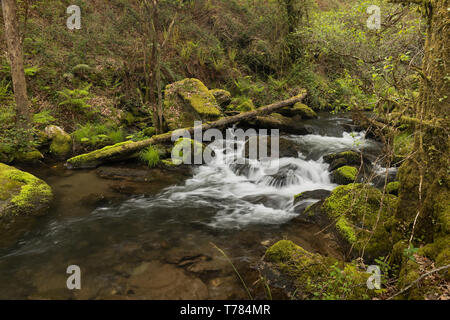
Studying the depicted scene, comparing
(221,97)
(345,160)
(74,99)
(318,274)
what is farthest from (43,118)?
(345,160)

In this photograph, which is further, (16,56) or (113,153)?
(113,153)

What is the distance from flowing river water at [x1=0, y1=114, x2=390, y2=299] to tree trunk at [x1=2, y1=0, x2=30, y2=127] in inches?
76.3

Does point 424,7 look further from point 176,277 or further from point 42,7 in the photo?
point 42,7

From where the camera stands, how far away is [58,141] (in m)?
8.81

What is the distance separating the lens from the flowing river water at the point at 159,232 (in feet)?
12.0

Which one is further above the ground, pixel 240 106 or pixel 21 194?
pixel 240 106

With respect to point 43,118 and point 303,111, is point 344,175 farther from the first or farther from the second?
point 43,118

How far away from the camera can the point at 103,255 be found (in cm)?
436

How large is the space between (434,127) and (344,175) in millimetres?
4425

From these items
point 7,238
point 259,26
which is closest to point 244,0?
point 259,26

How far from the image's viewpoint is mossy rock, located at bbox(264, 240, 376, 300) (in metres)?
2.86

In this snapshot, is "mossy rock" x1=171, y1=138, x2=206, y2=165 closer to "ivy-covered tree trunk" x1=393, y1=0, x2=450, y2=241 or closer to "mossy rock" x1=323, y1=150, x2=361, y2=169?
"mossy rock" x1=323, y1=150, x2=361, y2=169

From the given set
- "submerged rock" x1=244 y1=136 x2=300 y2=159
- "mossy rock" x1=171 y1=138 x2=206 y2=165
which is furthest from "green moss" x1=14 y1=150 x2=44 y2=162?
"submerged rock" x1=244 y1=136 x2=300 y2=159
